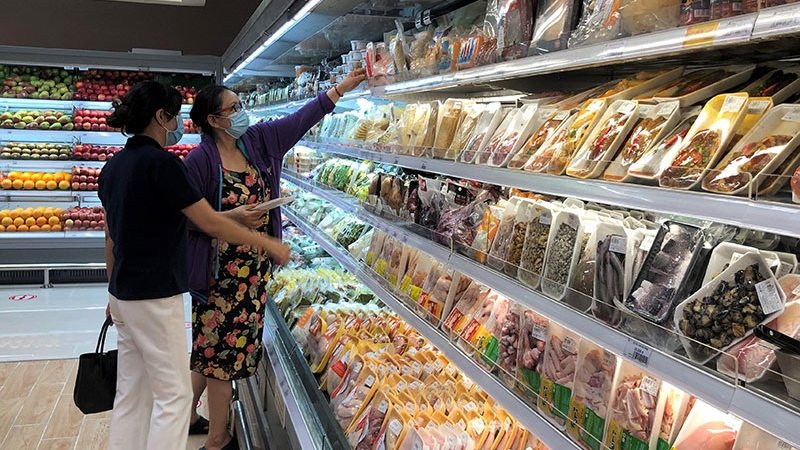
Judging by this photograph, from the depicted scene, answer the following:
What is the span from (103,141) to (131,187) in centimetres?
544

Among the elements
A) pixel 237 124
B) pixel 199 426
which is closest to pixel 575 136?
pixel 237 124

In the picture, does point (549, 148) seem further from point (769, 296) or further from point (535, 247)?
→ point (769, 296)

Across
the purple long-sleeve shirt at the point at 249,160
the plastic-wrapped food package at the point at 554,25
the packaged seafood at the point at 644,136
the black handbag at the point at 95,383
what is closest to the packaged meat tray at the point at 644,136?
the packaged seafood at the point at 644,136

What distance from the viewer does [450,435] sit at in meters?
1.97

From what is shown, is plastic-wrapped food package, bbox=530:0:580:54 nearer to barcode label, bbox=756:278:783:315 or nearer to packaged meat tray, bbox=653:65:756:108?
packaged meat tray, bbox=653:65:756:108

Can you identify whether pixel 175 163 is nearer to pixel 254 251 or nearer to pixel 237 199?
pixel 237 199

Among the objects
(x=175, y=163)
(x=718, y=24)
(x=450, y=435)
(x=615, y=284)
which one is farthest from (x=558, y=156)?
(x=175, y=163)

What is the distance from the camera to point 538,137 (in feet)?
5.83

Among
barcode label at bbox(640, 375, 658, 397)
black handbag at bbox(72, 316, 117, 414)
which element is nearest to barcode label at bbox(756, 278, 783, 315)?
barcode label at bbox(640, 375, 658, 397)

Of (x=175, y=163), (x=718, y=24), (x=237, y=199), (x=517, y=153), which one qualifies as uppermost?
(x=718, y=24)

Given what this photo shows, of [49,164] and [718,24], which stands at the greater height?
[718,24]

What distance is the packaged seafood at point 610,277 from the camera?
53.0 inches

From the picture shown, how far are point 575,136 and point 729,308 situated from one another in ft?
2.01

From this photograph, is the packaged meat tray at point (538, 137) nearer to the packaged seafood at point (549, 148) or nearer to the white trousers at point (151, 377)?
the packaged seafood at point (549, 148)
